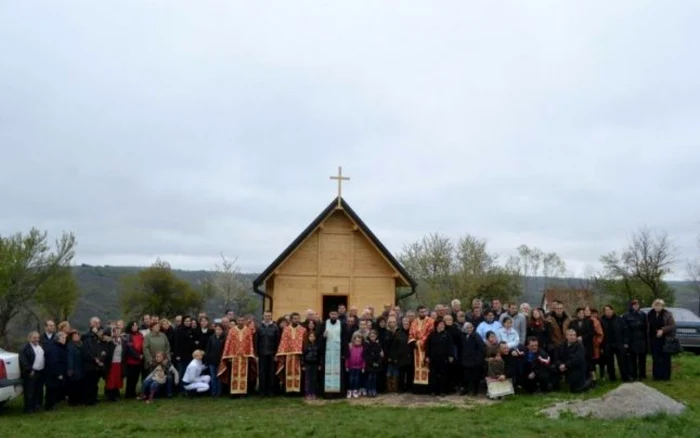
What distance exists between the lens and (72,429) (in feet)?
35.6

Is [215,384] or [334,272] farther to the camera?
[334,272]

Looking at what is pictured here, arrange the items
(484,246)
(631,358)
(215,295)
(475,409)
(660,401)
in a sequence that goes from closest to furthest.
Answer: (660,401)
(475,409)
(631,358)
(484,246)
(215,295)

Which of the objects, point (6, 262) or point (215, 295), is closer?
point (6, 262)

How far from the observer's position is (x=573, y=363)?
1416 centimetres

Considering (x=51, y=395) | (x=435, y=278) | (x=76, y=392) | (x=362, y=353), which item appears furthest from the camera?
(x=435, y=278)

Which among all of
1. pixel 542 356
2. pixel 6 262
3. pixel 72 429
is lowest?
pixel 72 429

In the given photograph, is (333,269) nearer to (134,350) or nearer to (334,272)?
(334,272)

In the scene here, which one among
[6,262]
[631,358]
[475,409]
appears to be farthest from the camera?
[6,262]

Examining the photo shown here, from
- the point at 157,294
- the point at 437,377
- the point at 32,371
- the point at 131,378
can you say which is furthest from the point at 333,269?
the point at 157,294

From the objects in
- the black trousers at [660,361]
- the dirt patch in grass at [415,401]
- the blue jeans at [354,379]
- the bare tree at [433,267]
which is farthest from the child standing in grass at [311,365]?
the bare tree at [433,267]

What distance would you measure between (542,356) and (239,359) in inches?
242

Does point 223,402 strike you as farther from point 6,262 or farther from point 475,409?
point 6,262

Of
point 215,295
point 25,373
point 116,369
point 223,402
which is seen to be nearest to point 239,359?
point 223,402

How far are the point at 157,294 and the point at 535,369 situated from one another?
46074mm
